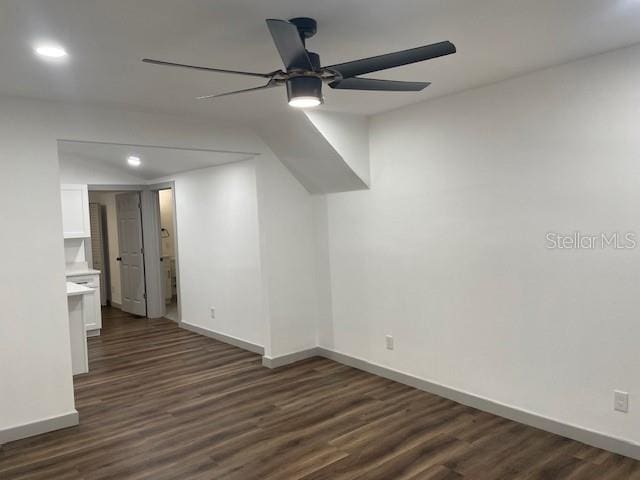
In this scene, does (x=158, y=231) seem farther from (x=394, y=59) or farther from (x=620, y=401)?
(x=620, y=401)

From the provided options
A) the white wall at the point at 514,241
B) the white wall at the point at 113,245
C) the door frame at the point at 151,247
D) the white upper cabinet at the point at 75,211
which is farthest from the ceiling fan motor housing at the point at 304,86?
the white wall at the point at 113,245

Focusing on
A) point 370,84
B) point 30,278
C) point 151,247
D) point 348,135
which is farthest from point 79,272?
point 370,84

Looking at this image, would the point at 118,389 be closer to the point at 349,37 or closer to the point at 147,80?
the point at 147,80

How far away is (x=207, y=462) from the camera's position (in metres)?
3.16

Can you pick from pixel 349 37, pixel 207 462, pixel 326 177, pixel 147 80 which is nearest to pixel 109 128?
pixel 147 80

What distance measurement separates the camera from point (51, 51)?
2.58 metres

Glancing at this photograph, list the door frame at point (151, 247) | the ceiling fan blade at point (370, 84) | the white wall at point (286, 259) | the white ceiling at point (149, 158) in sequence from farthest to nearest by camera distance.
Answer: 1. the door frame at point (151, 247)
2. the white ceiling at point (149, 158)
3. the white wall at point (286, 259)
4. the ceiling fan blade at point (370, 84)

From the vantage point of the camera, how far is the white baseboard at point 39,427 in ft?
11.5

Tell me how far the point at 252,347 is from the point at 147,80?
132 inches

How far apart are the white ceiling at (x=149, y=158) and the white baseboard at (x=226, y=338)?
2.10 m

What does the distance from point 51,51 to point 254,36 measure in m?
1.09

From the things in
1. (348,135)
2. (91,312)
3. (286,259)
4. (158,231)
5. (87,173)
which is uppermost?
(87,173)

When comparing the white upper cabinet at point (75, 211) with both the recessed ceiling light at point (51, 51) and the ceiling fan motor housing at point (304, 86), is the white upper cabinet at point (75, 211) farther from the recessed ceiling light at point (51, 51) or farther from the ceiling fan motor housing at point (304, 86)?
the ceiling fan motor housing at point (304, 86)

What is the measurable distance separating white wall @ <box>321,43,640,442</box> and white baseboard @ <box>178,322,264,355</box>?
1409mm
